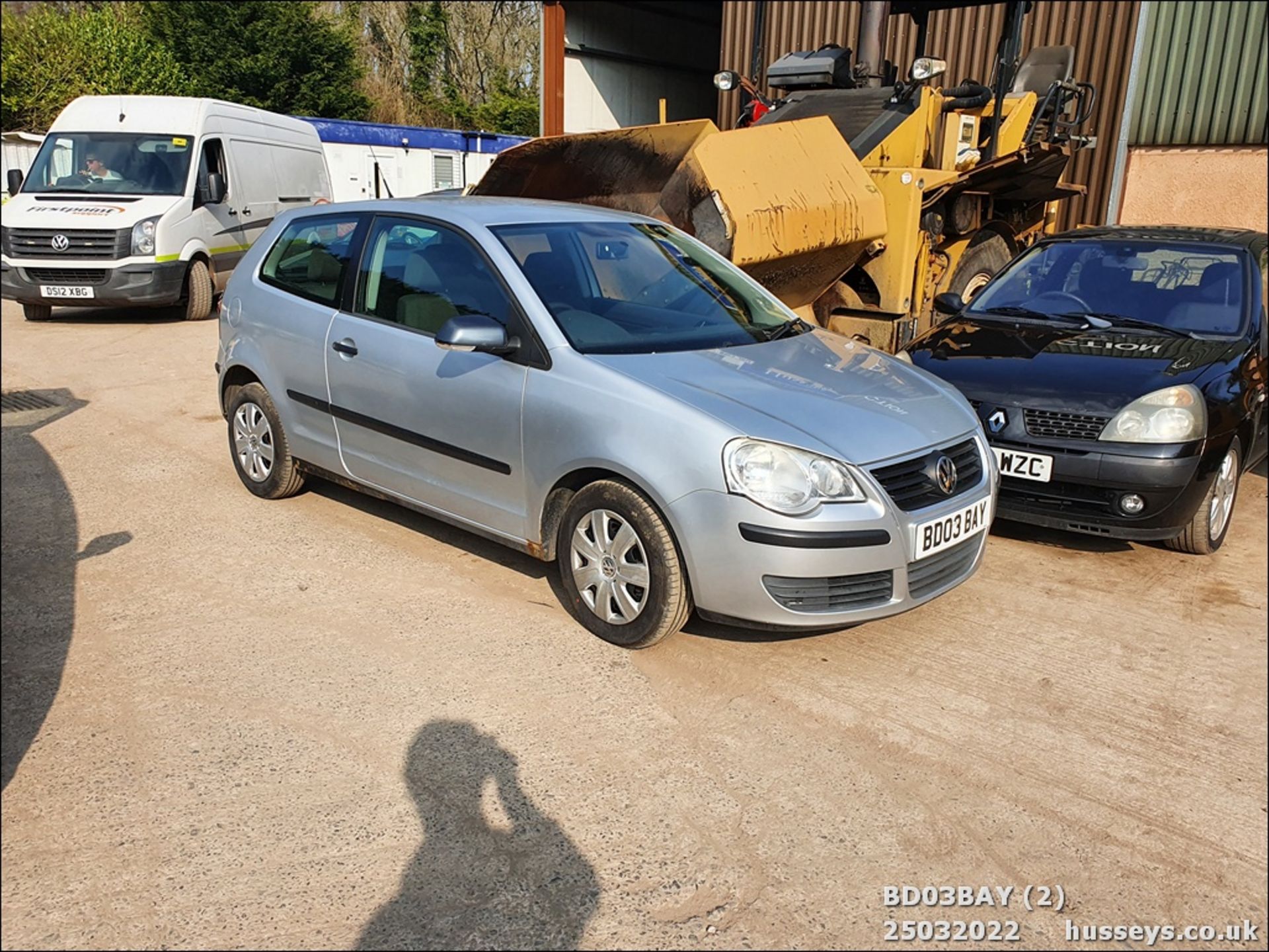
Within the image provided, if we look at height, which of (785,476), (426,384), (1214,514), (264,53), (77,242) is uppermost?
(264,53)

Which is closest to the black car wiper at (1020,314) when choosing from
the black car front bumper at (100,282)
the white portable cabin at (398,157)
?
the black car front bumper at (100,282)

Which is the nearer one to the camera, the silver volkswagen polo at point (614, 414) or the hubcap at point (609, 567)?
the silver volkswagen polo at point (614, 414)

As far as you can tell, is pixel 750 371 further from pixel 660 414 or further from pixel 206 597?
pixel 206 597

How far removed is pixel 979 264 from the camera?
8.93 m

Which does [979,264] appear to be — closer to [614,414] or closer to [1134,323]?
[1134,323]

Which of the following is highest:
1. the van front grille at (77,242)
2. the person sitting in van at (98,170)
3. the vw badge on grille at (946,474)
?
the person sitting in van at (98,170)

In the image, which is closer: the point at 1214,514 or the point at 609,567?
the point at 609,567

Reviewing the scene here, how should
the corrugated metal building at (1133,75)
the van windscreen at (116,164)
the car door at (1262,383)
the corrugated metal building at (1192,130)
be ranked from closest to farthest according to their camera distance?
the car door at (1262,383)
the van windscreen at (116,164)
the corrugated metal building at (1192,130)
the corrugated metal building at (1133,75)

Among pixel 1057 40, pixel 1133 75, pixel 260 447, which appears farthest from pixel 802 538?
pixel 1057 40

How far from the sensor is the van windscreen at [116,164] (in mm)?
11898

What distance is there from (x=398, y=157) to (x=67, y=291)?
1366 centimetres

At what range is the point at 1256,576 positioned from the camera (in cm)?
464

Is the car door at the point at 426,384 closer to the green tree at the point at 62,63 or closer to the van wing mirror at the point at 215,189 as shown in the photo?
Result: the van wing mirror at the point at 215,189

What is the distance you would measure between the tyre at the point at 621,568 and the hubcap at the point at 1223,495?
2.79 m
